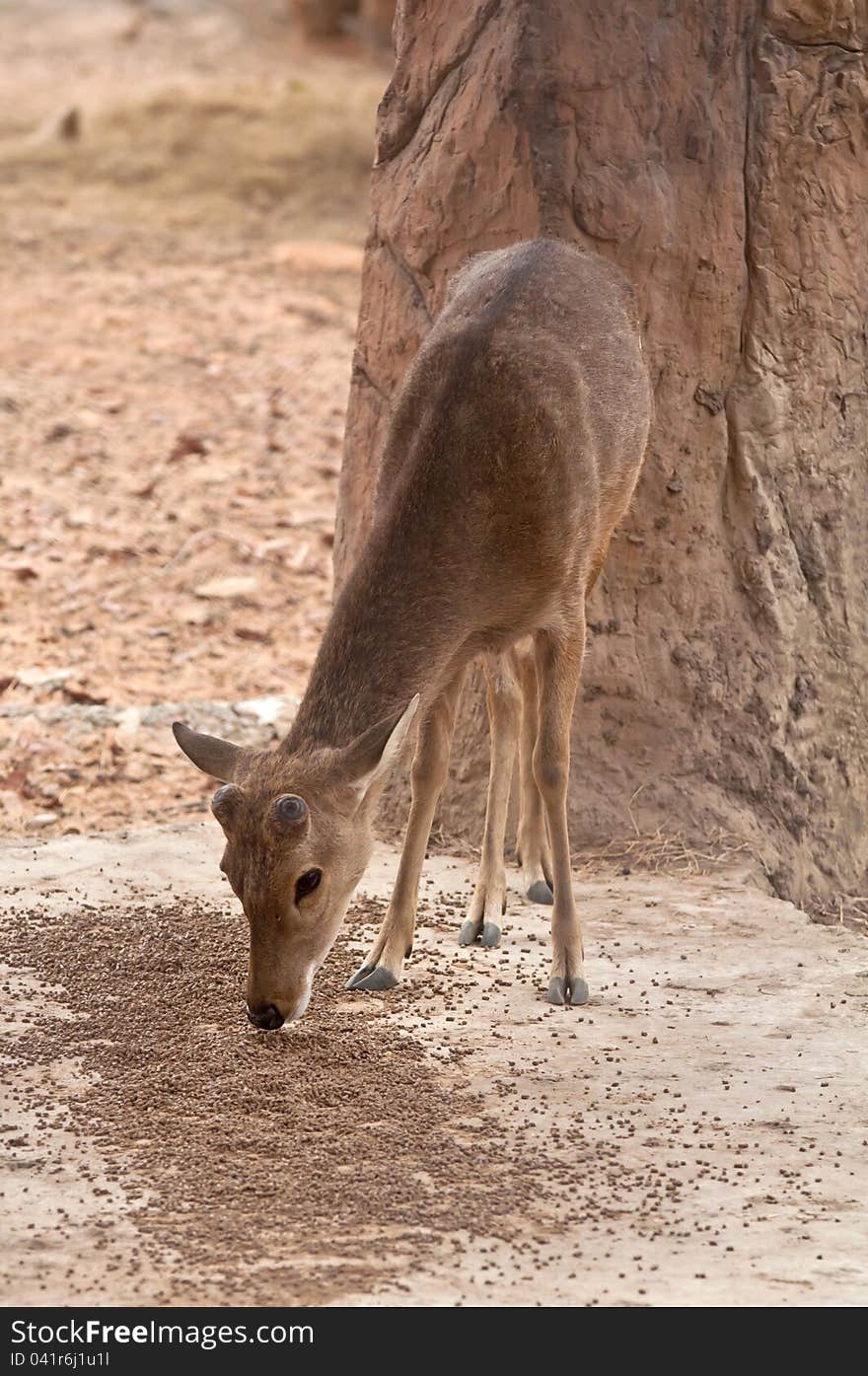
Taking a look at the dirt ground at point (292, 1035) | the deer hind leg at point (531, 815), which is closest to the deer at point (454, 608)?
the deer hind leg at point (531, 815)

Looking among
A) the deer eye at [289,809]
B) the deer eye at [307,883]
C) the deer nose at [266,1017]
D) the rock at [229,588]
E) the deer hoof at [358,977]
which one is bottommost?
the rock at [229,588]

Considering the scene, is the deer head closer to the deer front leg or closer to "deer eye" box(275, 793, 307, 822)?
"deer eye" box(275, 793, 307, 822)

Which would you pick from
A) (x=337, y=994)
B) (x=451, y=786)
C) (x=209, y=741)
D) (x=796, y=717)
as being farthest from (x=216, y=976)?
(x=796, y=717)

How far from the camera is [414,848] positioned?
6.50m

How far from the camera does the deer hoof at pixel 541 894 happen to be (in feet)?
24.0

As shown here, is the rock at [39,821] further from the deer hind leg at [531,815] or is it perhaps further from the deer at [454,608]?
the deer at [454,608]

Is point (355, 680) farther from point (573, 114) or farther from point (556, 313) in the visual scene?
point (573, 114)

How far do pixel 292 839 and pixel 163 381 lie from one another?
1095 cm

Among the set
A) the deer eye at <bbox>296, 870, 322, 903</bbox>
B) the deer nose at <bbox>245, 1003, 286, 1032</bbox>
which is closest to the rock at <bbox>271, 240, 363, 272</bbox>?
the deer eye at <bbox>296, 870, 322, 903</bbox>

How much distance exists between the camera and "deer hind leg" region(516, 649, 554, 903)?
291 inches

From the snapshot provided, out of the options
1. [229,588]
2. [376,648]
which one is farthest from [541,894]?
[229,588]

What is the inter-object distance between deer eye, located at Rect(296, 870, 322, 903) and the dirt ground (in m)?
0.62

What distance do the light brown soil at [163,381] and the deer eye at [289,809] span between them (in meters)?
3.69

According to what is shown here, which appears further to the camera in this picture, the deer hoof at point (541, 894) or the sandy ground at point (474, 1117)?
the deer hoof at point (541, 894)
